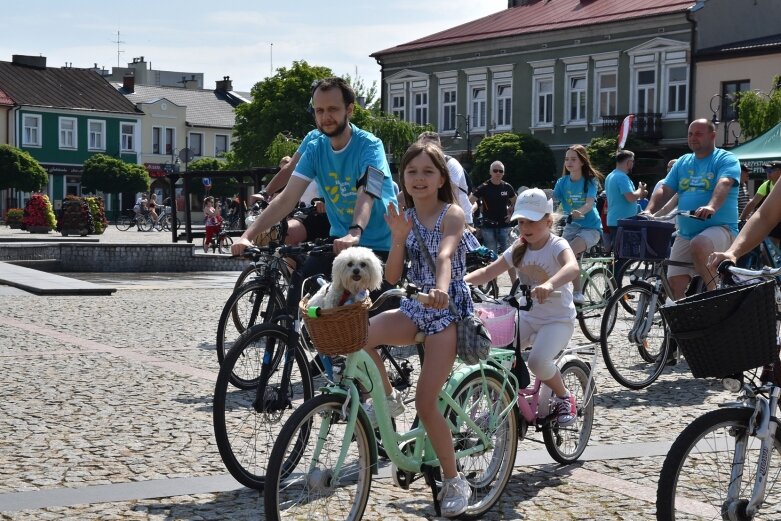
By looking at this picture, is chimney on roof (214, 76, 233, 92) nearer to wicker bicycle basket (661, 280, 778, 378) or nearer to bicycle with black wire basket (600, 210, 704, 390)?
bicycle with black wire basket (600, 210, 704, 390)

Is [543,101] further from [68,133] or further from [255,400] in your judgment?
[255,400]

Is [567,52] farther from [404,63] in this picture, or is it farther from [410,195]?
[410,195]

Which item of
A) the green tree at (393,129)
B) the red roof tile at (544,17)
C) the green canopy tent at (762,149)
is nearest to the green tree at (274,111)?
the red roof tile at (544,17)

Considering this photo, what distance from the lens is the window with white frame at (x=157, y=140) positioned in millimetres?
83750

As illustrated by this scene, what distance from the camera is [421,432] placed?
16.1 feet

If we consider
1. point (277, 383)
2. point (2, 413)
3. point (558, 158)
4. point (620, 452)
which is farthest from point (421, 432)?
point (558, 158)

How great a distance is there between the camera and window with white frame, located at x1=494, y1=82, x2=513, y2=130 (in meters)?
53.6

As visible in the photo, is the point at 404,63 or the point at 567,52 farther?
the point at 404,63

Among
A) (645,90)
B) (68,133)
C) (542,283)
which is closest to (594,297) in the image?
(542,283)

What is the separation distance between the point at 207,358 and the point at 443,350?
5.34m

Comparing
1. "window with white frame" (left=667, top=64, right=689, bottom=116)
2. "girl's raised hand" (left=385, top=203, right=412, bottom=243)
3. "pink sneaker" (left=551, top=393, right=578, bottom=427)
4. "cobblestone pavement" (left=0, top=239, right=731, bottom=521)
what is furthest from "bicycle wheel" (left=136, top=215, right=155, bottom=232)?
"girl's raised hand" (left=385, top=203, right=412, bottom=243)

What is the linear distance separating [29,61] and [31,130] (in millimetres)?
5702

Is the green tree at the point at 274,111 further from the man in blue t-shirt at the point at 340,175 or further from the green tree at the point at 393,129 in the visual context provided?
the man in blue t-shirt at the point at 340,175

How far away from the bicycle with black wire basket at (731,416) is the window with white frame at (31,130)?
73.9 metres
